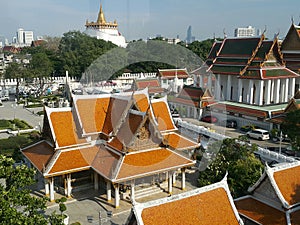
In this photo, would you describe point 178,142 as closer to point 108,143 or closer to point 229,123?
point 108,143

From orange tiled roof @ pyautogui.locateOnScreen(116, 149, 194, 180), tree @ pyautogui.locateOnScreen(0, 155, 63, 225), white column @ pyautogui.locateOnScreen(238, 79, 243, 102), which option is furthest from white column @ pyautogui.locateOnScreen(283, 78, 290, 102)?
tree @ pyautogui.locateOnScreen(0, 155, 63, 225)

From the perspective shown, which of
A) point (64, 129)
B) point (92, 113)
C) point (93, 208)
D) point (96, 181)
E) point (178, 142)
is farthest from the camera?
point (178, 142)

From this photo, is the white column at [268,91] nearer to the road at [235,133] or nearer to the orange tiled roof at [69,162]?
the road at [235,133]

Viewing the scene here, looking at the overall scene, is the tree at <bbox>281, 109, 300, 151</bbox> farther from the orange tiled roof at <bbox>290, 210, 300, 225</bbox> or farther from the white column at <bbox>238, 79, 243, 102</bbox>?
the white column at <bbox>238, 79, 243, 102</bbox>

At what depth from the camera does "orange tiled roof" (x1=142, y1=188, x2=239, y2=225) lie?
8805 mm

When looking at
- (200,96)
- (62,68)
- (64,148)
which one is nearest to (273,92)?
(200,96)

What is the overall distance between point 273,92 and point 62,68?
108ft

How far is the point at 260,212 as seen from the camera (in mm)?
10703

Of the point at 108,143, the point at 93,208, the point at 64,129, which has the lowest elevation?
the point at 93,208

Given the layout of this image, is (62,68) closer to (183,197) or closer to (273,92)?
(273,92)

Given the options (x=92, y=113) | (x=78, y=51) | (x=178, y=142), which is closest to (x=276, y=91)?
(x=178, y=142)

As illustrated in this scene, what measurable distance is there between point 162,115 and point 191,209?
28.5 ft

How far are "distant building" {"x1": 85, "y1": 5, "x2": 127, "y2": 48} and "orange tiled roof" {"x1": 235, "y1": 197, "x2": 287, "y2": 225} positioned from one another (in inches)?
2394

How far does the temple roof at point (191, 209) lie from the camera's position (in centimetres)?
878
